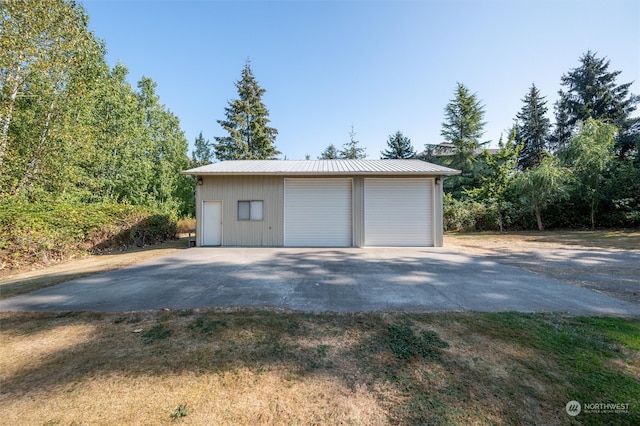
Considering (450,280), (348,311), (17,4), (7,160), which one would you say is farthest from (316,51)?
(7,160)

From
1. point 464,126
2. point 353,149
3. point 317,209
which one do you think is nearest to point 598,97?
point 464,126

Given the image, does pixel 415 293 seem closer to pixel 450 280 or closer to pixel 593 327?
pixel 450 280

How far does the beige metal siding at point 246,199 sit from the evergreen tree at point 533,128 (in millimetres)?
28425

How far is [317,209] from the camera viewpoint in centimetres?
1138

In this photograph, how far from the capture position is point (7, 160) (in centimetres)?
979

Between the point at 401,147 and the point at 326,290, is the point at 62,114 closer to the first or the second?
the point at 326,290

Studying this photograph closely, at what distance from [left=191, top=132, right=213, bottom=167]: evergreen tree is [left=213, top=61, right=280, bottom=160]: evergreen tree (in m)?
1.06

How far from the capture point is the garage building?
11.1 m

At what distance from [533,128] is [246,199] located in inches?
1222

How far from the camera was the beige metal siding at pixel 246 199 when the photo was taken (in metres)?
11.3

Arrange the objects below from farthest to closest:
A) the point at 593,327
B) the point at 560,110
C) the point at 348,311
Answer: the point at 560,110 < the point at 348,311 < the point at 593,327

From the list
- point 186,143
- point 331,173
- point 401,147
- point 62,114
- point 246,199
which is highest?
point 401,147

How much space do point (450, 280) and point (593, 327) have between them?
2.36m

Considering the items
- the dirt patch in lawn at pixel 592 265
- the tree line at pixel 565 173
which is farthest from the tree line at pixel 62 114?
the tree line at pixel 565 173
